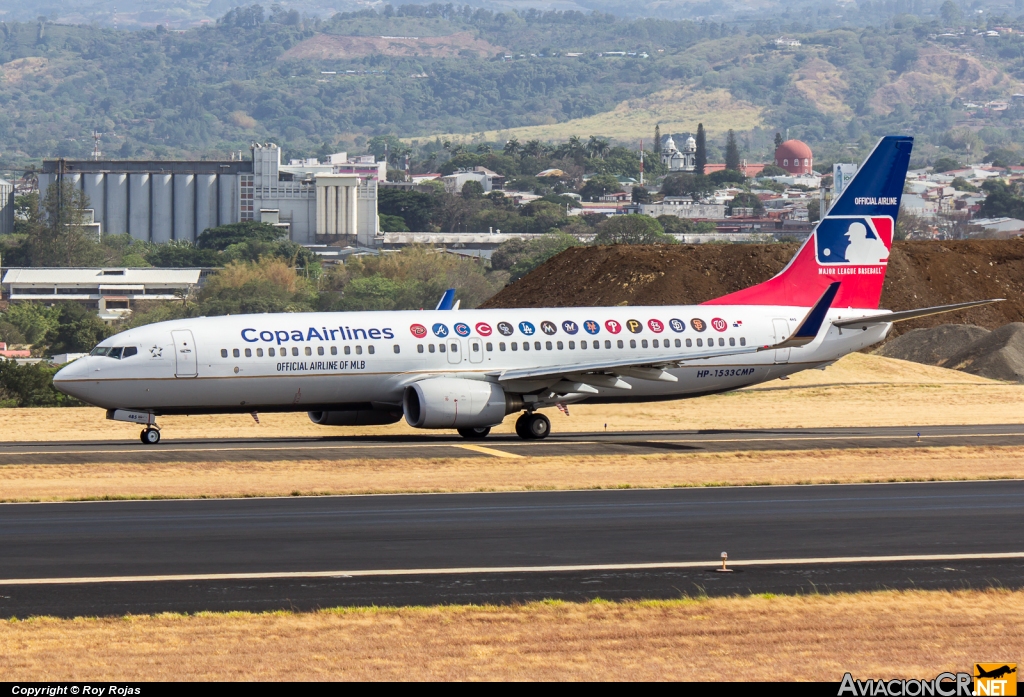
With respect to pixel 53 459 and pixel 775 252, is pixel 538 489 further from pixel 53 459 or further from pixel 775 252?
pixel 775 252

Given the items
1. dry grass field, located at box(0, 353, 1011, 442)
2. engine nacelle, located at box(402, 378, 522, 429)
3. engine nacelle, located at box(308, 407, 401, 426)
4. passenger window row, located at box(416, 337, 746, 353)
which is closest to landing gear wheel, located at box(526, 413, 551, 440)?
engine nacelle, located at box(402, 378, 522, 429)

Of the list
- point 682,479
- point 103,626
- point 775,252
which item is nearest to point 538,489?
point 682,479

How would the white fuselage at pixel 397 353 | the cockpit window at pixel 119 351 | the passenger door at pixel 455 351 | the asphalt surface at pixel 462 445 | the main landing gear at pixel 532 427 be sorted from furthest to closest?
the main landing gear at pixel 532 427
the passenger door at pixel 455 351
the white fuselage at pixel 397 353
the cockpit window at pixel 119 351
the asphalt surface at pixel 462 445

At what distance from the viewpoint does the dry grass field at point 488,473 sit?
34.2m

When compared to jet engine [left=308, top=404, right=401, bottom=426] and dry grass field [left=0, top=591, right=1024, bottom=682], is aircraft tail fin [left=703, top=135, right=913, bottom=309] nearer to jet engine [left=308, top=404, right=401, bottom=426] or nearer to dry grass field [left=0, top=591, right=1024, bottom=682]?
jet engine [left=308, top=404, right=401, bottom=426]

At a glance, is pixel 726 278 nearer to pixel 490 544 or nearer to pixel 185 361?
pixel 185 361

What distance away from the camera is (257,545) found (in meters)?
26.2

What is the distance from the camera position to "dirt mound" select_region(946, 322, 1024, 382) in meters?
71.6

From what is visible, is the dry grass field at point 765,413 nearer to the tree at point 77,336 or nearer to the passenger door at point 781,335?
the passenger door at point 781,335

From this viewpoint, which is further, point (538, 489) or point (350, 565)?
point (538, 489)

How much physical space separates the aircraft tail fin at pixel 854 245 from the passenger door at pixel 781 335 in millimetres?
2005

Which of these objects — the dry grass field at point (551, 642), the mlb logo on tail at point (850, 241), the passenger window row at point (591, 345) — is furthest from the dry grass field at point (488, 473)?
the dry grass field at point (551, 642)

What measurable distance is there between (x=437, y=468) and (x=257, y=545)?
12167 mm

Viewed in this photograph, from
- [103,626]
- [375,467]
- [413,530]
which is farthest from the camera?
[375,467]
